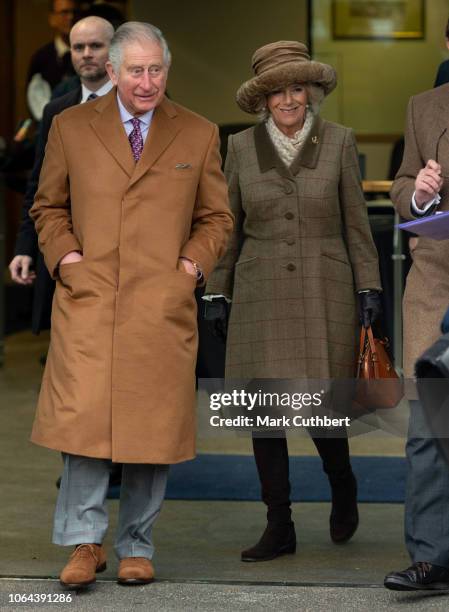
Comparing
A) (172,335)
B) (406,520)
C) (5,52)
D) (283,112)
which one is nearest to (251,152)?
(283,112)

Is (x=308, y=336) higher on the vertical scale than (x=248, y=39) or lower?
lower

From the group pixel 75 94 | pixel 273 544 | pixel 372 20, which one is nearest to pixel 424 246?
pixel 273 544

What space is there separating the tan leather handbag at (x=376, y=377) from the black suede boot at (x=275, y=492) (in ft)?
1.24

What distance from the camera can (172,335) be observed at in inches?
212

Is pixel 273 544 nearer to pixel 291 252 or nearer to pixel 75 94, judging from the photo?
pixel 291 252

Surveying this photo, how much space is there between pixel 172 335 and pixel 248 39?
263 inches

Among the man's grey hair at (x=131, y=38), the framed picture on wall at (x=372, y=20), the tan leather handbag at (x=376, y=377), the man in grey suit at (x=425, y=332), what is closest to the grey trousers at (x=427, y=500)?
the man in grey suit at (x=425, y=332)

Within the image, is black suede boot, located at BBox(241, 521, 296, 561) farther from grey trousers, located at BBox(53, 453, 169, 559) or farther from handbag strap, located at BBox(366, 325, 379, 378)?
handbag strap, located at BBox(366, 325, 379, 378)

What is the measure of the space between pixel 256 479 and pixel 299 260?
174cm

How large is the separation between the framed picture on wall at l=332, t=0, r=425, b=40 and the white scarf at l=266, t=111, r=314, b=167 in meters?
5.71

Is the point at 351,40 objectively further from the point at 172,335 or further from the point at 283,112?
the point at 172,335

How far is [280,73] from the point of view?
19.6 feet

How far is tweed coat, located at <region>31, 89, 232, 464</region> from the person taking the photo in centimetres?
534

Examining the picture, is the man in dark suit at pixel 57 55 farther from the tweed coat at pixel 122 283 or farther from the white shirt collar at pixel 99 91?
the tweed coat at pixel 122 283
